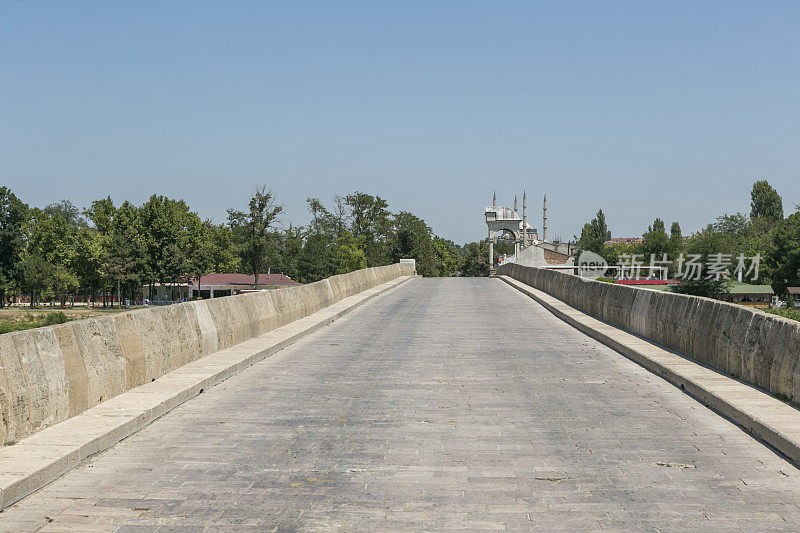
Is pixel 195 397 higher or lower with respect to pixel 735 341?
lower

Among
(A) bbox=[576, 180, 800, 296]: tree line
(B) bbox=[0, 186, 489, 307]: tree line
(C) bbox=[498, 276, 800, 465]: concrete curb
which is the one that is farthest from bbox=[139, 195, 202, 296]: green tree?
(C) bbox=[498, 276, 800, 465]: concrete curb

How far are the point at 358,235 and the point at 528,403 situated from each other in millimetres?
140566

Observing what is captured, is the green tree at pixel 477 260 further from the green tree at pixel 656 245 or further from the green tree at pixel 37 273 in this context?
the green tree at pixel 37 273

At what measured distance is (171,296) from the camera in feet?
449

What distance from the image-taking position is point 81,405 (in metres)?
8.36

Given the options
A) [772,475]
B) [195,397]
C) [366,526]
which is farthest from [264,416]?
[772,475]

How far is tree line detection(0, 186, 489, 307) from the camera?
101 m

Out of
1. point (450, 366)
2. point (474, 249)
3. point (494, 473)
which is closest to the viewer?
point (494, 473)

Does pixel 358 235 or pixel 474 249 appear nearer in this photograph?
pixel 358 235

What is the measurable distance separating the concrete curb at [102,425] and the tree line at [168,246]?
91.6 meters

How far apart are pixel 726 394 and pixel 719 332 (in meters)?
2.26

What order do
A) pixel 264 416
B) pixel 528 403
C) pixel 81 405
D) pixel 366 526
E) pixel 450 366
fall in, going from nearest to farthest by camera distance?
pixel 366 526 < pixel 81 405 < pixel 264 416 < pixel 528 403 < pixel 450 366

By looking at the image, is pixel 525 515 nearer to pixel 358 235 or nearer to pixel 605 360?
pixel 605 360

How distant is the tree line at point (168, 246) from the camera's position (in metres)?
101
